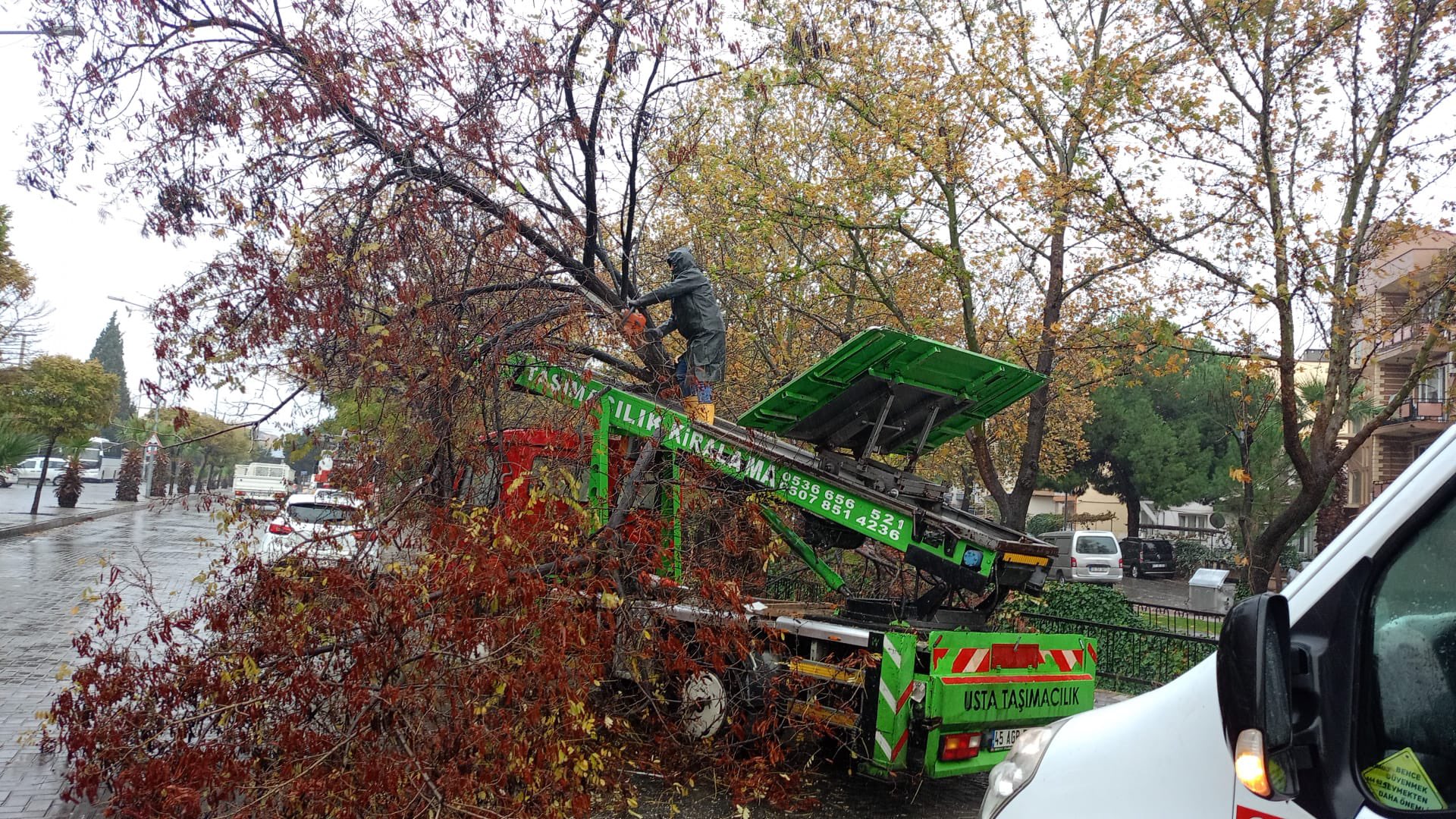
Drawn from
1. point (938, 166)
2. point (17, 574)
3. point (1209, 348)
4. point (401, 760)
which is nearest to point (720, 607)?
point (401, 760)

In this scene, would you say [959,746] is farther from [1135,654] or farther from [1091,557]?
[1091,557]

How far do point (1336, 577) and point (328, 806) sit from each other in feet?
14.6

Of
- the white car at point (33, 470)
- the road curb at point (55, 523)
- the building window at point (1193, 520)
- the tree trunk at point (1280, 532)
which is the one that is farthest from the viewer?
the building window at point (1193, 520)

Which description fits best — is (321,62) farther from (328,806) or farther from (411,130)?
(328,806)

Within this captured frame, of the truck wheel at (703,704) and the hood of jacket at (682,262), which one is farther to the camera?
the hood of jacket at (682,262)

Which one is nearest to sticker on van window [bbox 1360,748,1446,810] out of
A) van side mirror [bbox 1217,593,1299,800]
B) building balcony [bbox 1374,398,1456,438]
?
van side mirror [bbox 1217,593,1299,800]

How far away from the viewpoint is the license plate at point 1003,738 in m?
6.32

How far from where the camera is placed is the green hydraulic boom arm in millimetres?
6480

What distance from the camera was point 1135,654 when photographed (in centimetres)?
1154

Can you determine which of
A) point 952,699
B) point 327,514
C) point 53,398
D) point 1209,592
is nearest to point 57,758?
point 327,514

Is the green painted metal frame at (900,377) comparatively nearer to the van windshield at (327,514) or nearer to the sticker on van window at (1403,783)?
the van windshield at (327,514)

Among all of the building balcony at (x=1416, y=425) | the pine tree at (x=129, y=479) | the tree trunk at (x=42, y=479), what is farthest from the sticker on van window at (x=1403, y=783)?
the pine tree at (x=129, y=479)

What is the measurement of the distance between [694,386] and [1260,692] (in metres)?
6.24

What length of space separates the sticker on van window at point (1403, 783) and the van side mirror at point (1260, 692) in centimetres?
11
